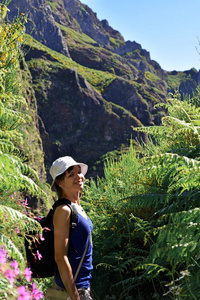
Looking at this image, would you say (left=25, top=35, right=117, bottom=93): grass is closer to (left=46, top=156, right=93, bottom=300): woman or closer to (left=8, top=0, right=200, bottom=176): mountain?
(left=8, top=0, right=200, bottom=176): mountain

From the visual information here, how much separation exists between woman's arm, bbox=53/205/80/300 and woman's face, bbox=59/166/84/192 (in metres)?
0.35

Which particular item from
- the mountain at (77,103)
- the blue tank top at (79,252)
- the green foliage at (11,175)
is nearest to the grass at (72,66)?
the mountain at (77,103)


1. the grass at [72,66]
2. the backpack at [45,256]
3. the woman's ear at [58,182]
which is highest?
the grass at [72,66]

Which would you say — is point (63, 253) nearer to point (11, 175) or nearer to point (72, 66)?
point (11, 175)

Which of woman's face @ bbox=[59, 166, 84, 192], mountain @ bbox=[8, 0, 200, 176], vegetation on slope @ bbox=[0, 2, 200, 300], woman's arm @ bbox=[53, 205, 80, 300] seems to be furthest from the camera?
mountain @ bbox=[8, 0, 200, 176]

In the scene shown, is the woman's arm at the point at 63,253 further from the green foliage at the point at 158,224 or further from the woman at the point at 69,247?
the green foliage at the point at 158,224

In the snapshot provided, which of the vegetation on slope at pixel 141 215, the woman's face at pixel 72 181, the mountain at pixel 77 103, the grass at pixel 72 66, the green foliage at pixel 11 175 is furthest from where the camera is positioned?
the grass at pixel 72 66

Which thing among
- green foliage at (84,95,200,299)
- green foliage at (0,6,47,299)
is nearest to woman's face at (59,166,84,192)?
green foliage at (0,6,47,299)

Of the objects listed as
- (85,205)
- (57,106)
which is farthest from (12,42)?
(57,106)

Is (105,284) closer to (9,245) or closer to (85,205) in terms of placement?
(85,205)

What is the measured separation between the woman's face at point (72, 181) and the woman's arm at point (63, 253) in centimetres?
35

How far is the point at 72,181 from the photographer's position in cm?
238

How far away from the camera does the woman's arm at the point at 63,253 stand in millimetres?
1965

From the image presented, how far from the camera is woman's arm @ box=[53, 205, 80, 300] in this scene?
196 centimetres
